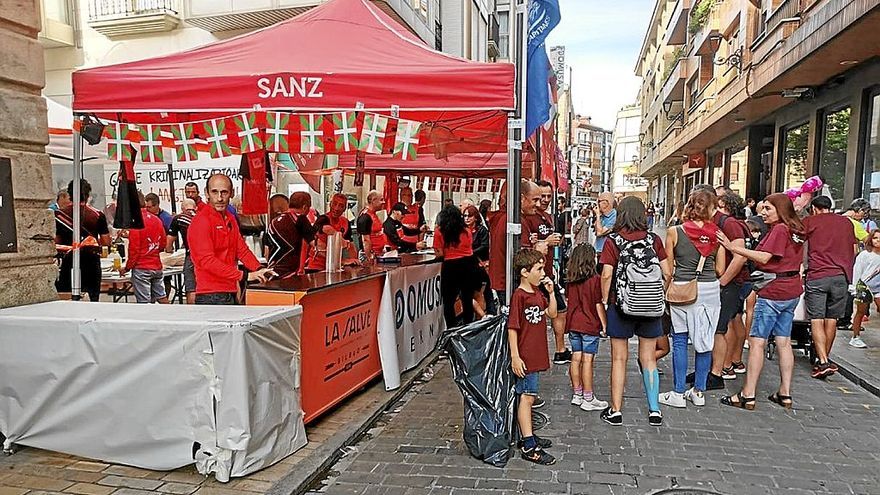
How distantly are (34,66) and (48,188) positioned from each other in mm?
964

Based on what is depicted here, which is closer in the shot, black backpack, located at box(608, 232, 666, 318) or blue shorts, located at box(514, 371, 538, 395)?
blue shorts, located at box(514, 371, 538, 395)

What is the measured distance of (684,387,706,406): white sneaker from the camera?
5.37 metres

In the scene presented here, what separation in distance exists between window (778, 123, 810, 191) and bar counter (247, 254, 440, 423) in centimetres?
1271

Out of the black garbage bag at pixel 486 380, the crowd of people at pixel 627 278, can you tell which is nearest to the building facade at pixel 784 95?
the crowd of people at pixel 627 278

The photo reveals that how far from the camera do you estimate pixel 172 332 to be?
3.65 meters

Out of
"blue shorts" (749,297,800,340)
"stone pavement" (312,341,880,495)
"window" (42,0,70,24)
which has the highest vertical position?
"window" (42,0,70,24)

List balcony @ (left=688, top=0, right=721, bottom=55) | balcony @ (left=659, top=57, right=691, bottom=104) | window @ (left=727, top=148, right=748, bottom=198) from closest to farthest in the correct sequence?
1. window @ (left=727, top=148, right=748, bottom=198)
2. balcony @ (left=688, top=0, right=721, bottom=55)
3. balcony @ (left=659, top=57, right=691, bottom=104)

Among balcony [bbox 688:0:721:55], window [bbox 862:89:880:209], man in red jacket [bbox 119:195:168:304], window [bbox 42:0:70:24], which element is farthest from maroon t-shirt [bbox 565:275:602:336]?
balcony [bbox 688:0:721:55]

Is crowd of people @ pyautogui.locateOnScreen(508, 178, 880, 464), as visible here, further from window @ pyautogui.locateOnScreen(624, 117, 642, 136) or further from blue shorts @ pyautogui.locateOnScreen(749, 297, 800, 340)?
window @ pyautogui.locateOnScreen(624, 117, 642, 136)

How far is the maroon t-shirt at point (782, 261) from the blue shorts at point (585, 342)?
162cm

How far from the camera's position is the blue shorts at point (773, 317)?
17.2 ft

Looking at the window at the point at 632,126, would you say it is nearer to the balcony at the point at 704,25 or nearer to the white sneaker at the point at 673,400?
the balcony at the point at 704,25

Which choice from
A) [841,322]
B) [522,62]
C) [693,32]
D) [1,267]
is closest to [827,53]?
[841,322]

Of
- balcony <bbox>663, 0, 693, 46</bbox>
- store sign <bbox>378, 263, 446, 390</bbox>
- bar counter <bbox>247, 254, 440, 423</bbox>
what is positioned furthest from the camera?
balcony <bbox>663, 0, 693, 46</bbox>
